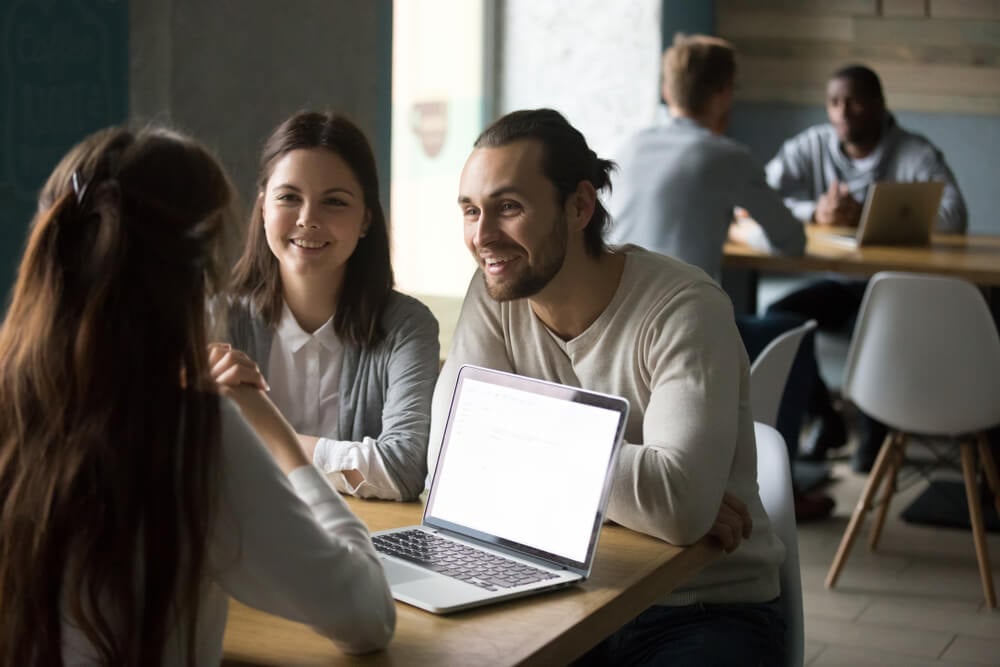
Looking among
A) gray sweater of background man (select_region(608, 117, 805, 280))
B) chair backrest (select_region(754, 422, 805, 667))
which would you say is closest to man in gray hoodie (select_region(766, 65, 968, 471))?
gray sweater of background man (select_region(608, 117, 805, 280))

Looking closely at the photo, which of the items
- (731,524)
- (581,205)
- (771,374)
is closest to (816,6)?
(771,374)

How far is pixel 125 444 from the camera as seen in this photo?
1.13 meters

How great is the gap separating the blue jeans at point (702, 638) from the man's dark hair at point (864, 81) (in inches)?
136

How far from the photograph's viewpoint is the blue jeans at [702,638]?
1668 mm

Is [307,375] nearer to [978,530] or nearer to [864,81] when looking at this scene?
[978,530]

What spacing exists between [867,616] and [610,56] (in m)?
3.29

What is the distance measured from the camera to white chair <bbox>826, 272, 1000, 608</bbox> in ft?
11.0

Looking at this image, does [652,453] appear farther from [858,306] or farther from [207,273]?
[858,306]

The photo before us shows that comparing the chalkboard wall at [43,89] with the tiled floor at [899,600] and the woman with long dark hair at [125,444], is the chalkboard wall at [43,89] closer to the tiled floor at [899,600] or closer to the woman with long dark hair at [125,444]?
the woman with long dark hair at [125,444]

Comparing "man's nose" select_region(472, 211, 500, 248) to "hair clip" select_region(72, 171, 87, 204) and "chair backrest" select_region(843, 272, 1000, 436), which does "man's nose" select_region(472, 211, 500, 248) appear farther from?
"chair backrest" select_region(843, 272, 1000, 436)

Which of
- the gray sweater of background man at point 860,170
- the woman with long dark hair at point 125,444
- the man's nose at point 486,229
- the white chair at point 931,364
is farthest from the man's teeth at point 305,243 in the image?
the gray sweater of background man at point 860,170

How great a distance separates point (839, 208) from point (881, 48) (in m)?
1.53

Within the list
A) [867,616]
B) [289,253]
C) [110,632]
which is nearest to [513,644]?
[110,632]

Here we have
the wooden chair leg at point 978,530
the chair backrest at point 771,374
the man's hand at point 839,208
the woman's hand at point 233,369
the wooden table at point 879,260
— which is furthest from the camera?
the man's hand at point 839,208
